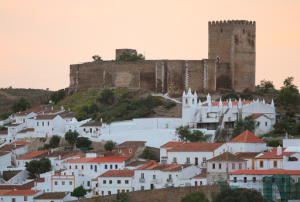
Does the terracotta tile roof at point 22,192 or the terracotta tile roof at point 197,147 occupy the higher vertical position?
the terracotta tile roof at point 197,147

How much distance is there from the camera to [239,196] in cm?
4081

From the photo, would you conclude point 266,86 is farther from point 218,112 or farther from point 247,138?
point 247,138

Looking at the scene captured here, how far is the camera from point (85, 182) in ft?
167

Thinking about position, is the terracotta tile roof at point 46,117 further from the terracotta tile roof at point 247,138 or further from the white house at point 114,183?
the terracotta tile roof at point 247,138

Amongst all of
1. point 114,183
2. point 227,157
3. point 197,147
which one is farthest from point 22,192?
point 227,157

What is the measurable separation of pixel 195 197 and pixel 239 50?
28556 millimetres

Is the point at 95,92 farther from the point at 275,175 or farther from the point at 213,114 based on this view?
the point at 275,175

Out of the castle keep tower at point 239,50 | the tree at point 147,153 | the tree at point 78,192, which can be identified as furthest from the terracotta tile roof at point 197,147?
the castle keep tower at point 239,50

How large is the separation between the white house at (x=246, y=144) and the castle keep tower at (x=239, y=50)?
1724 cm

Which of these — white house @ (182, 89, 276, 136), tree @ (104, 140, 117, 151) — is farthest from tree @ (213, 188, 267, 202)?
tree @ (104, 140, 117, 151)

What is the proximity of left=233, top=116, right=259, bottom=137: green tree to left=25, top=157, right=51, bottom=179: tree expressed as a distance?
14400 mm

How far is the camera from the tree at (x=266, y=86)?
239 ft

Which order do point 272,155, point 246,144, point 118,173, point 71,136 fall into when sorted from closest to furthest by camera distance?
point 272,155, point 118,173, point 246,144, point 71,136

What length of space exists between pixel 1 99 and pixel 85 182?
51962mm
